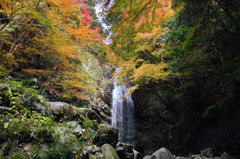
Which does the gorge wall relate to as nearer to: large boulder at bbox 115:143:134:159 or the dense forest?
the dense forest

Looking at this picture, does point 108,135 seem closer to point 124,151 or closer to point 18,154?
point 124,151

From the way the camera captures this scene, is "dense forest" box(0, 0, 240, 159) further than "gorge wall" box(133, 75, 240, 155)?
No

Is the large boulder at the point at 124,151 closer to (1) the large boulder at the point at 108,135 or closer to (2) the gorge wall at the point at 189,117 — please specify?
(1) the large boulder at the point at 108,135

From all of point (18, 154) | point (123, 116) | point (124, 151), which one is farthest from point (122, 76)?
point (123, 116)

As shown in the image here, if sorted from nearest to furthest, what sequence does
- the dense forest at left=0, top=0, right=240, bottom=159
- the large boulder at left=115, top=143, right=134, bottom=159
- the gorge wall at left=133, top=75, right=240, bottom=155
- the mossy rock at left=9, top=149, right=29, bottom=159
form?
the mossy rock at left=9, top=149, right=29, bottom=159 < the dense forest at left=0, top=0, right=240, bottom=159 < the large boulder at left=115, top=143, right=134, bottom=159 < the gorge wall at left=133, top=75, right=240, bottom=155

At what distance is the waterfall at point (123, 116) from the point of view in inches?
466

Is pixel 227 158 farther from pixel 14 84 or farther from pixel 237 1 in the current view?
pixel 14 84

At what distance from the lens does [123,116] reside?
12.7 meters

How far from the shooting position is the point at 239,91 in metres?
6.19

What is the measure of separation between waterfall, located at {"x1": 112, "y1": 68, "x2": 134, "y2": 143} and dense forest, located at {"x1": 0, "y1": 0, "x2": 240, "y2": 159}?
21.3 inches

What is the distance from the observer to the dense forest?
2758mm

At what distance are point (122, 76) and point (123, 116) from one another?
20.5 ft

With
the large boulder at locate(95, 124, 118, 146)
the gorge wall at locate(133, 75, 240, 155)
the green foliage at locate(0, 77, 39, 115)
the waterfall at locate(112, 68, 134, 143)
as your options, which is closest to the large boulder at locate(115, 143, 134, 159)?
the large boulder at locate(95, 124, 118, 146)

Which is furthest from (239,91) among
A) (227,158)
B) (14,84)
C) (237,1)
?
(14,84)
